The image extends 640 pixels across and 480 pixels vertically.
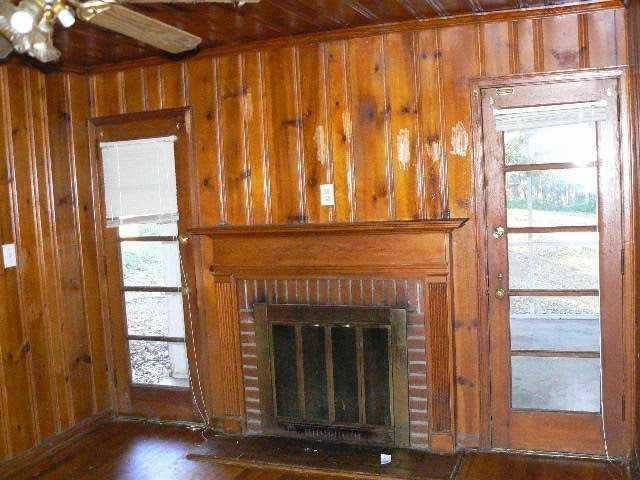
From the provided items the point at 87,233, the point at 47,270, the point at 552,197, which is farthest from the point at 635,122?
the point at 47,270

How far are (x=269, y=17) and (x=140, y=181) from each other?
57.0 inches

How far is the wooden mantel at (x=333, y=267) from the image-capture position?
11.3 ft

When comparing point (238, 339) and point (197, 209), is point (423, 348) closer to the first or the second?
point (238, 339)

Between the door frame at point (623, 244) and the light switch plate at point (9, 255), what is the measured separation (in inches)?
105

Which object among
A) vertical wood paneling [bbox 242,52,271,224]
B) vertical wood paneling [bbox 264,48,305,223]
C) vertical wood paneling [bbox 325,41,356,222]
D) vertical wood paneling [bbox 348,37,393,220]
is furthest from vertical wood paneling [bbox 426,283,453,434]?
vertical wood paneling [bbox 242,52,271,224]

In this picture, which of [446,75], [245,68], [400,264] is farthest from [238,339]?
[446,75]

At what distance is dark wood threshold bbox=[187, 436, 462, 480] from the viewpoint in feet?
10.9

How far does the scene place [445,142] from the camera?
11.3ft

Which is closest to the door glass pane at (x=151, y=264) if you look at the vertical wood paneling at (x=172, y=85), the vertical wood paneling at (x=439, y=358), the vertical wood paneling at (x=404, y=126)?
the vertical wood paneling at (x=172, y=85)

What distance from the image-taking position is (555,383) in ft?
11.2

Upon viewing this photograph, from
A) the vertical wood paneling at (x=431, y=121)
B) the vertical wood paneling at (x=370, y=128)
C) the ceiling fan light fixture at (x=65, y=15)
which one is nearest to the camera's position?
the ceiling fan light fixture at (x=65, y=15)

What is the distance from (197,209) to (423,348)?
1640mm

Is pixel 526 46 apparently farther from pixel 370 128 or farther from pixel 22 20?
pixel 22 20

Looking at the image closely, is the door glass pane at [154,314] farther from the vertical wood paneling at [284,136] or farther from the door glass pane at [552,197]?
the door glass pane at [552,197]
